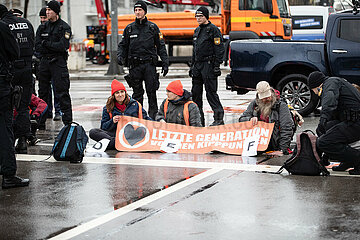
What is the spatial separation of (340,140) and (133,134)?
121 inches

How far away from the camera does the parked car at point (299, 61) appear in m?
12.0

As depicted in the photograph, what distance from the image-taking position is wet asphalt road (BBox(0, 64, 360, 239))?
5281 mm

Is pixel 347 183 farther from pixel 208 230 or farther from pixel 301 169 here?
pixel 208 230

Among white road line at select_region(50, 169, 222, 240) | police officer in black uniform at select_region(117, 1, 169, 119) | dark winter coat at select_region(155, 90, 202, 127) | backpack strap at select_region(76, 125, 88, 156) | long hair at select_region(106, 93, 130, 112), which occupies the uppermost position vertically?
police officer in black uniform at select_region(117, 1, 169, 119)

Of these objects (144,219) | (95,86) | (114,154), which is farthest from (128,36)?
(95,86)

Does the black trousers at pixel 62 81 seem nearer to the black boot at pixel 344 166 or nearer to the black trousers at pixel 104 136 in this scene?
the black trousers at pixel 104 136

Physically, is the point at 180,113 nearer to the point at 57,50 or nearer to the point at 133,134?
the point at 133,134

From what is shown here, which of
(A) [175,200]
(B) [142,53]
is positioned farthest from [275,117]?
(B) [142,53]

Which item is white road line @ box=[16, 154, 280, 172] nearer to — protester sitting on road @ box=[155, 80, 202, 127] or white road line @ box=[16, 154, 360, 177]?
white road line @ box=[16, 154, 360, 177]

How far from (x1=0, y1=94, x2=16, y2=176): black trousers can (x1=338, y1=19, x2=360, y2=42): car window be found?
7172 millimetres

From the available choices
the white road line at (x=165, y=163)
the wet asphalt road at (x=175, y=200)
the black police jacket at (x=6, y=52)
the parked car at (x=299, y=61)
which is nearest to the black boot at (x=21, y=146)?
the white road line at (x=165, y=163)

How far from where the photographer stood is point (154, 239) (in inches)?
199

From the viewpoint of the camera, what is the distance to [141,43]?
1113 centimetres

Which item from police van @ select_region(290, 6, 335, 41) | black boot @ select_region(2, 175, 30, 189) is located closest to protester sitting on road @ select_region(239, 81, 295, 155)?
black boot @ select_region(2, 175, 30, 189)
